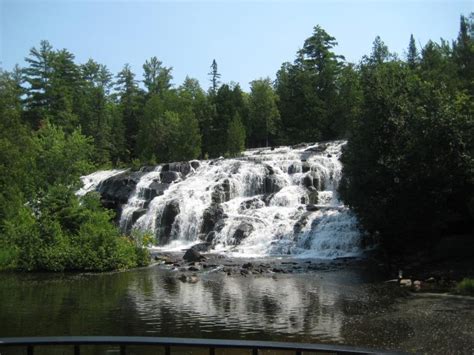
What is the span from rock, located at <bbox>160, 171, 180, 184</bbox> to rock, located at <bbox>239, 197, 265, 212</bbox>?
8654 millimetres

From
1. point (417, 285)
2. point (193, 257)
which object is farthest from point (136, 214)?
point (417, 285)

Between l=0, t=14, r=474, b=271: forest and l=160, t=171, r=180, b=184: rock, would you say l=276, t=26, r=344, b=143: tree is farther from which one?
l=160, t=171, r=180, b=184: rock

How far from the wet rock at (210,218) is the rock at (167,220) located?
238 centimetres

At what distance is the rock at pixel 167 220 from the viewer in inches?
1377

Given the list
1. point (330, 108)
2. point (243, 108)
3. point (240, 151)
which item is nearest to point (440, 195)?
point (240, 151)

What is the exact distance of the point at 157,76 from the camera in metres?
89.3

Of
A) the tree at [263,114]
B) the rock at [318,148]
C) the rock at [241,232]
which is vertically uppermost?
the tree at [263,114]

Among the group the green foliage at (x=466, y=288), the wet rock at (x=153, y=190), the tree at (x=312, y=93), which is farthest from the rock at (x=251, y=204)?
the tree at (x=312, y=93)

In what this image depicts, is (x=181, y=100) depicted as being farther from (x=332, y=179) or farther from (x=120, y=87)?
(x=332, y=179)

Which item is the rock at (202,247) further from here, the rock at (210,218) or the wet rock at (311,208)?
the wet rock at (311,208)

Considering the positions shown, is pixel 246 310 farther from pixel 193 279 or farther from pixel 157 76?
pixel 157 76

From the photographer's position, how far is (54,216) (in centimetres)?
2647

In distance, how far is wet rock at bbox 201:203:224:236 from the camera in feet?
112

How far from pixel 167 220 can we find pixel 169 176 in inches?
291
